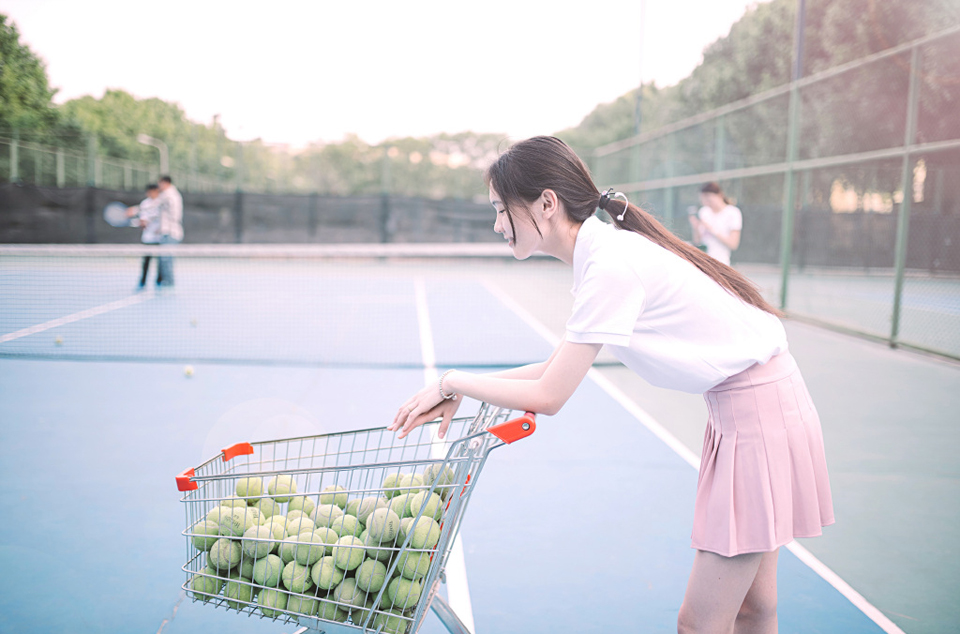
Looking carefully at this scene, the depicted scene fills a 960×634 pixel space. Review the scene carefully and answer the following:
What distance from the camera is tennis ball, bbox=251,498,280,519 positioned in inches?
78.3

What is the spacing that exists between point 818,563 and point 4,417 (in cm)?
513

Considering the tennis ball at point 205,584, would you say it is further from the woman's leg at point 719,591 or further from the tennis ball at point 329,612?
the woman's leg at point 719,591

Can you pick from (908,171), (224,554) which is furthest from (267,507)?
(908,171)

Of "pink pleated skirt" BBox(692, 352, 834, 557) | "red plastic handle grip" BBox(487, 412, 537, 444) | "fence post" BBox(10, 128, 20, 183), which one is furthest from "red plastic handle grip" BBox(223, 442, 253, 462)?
"fence post" BBox(10, 128, 20, 183)

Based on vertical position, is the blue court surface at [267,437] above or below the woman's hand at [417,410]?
below

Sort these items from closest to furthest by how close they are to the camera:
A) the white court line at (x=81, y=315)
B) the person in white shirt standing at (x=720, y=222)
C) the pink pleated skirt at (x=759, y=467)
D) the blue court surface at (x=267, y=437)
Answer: the pink pleated skirt at (x=759, y=467)
the blue court surface at (x=267, y=437)
the person in white shirt standing at (x=720, y=222)
the white court line at (x=81, y=315)

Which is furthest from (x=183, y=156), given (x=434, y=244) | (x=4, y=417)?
(x=4, y=417)

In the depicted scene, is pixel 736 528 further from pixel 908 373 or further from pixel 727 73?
pixel 727 73

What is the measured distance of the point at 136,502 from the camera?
12.0 feet

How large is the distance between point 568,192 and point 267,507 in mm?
1181

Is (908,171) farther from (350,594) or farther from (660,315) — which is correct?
(350,594)

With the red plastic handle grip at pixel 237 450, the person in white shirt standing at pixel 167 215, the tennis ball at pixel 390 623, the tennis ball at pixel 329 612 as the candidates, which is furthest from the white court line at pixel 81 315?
the tennis ball at pixel 390 623

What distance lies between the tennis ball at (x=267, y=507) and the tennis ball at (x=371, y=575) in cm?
32

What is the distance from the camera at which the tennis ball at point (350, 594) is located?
183 centimetres
